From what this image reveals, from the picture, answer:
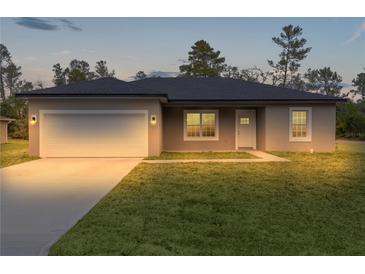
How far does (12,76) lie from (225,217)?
5920 cm

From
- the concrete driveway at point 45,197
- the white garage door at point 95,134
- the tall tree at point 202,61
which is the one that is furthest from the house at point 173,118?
the tall tree at point 202,61

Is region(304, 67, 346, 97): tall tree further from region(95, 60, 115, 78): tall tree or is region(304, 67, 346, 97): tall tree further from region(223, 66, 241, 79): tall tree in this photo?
region(95, 60, 115, 78): tall tree

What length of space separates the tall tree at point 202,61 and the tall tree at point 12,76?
99.1 feet

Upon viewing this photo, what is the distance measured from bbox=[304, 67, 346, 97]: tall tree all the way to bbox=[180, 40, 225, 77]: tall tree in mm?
20178

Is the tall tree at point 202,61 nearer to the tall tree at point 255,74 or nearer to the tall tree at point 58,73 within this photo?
the tall tree at point 255,74

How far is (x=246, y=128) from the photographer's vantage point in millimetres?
18531

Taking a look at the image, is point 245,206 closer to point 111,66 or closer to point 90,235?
point 90,235

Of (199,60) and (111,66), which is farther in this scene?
(111,66)

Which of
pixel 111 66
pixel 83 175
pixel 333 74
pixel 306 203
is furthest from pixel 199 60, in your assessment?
pixel 306 203

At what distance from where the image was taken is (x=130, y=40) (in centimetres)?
2284

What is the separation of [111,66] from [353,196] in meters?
58.0

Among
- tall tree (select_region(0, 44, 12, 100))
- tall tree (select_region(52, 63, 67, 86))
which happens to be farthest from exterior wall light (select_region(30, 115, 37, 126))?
tall tree (select_region(0, 44, 12, 100))

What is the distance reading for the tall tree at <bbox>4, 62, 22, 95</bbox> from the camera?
55906 mm

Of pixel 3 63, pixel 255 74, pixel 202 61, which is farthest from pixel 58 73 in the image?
pixel 255 74
